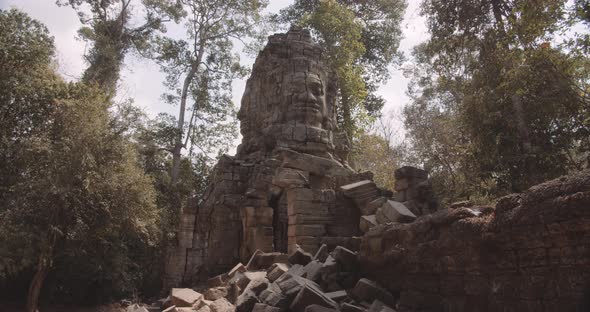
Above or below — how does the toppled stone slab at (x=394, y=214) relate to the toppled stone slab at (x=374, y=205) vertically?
below

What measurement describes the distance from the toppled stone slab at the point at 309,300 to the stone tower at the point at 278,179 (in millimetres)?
3881

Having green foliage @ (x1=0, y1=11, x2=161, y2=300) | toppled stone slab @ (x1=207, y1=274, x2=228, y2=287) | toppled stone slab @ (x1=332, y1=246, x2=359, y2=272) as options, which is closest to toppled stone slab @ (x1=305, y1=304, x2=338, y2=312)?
toppled stone slab @ (x1=332, y1=246, x2=359, y2=272)

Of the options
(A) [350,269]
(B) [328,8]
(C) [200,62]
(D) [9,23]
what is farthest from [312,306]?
(C) [200,62]

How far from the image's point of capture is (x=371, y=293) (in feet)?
17.3

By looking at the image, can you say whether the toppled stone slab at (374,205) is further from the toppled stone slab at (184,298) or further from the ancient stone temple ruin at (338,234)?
the toppled stone slab at (184,298)

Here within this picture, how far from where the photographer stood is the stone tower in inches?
391

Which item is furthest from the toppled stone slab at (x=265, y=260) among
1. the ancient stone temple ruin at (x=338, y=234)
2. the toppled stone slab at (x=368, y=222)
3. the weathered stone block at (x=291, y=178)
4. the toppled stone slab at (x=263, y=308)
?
the toppled stone slab at (x=263, y=308)

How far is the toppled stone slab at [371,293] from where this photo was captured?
17.0 feet

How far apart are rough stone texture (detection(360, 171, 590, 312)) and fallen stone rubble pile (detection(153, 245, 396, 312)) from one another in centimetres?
44

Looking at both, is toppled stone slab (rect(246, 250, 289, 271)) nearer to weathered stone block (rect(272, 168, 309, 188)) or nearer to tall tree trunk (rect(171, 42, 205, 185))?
weathered stone block (rect(272, 168, 309, 188))

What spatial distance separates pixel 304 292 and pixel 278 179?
472 cm

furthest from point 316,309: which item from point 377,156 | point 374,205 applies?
point 377,156

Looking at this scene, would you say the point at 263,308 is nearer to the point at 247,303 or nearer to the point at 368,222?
the point at 247,303

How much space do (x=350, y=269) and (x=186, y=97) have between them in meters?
20.2
